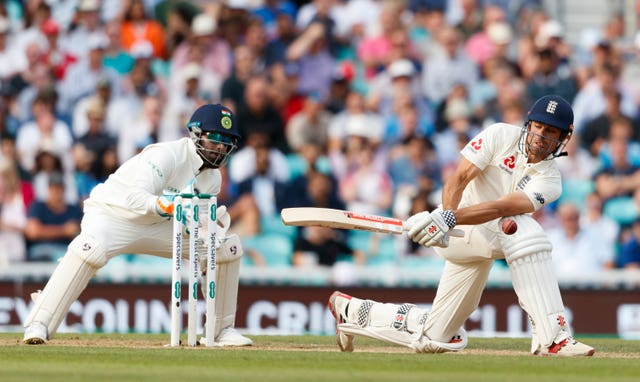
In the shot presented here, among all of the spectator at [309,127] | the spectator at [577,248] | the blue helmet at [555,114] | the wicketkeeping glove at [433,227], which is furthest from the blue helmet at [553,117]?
the spectator at [309,127]

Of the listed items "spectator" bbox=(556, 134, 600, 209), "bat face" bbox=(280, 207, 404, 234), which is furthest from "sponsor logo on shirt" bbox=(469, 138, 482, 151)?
"spectator" bbox=(556, 134, 600, 209)

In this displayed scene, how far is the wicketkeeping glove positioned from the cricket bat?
0.74 feet

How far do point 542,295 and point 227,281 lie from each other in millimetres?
2171

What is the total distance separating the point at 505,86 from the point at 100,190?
23.1 ft

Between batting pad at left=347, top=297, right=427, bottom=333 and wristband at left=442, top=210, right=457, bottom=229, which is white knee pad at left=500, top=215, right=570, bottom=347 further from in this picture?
batting pad at left=347, top=297, right=427, bottom=333

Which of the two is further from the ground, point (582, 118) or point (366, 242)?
point (582, 118)

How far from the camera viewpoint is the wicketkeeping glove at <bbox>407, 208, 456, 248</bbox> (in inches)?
311

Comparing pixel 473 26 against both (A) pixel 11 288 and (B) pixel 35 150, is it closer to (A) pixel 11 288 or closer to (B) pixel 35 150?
(B) pixel 35 150

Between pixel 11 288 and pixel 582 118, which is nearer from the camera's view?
pixel 11 288

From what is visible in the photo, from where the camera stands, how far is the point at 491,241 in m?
8.16

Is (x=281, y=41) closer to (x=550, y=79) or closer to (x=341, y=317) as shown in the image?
(x=550, y=79)

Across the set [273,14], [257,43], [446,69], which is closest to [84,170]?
[257,43]

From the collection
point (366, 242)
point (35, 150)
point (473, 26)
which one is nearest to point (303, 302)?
point (366, 242)

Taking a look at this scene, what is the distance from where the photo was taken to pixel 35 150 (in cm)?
1404
